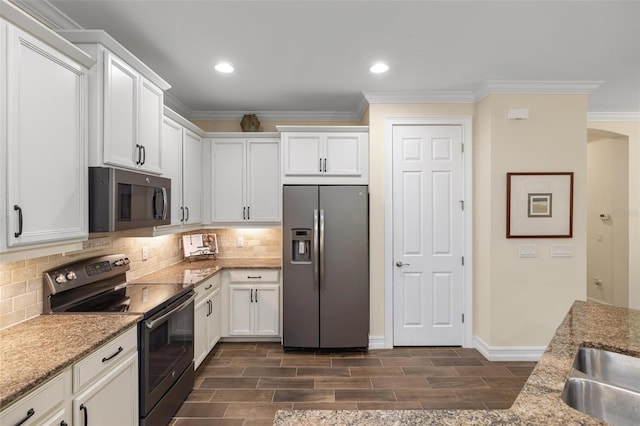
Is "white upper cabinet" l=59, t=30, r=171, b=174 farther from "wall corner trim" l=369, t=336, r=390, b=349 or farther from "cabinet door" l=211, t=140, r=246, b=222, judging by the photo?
"wall corner trim" l=369, t=336, r=390, b=349

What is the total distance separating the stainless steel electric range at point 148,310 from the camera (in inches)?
80.1

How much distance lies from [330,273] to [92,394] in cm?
231

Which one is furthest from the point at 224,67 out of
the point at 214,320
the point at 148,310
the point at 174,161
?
the point at 214,320

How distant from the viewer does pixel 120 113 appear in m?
2.16

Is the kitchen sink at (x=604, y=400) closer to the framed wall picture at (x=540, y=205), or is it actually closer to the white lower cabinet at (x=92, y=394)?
the white lower cabinet at (x=92, y=394)

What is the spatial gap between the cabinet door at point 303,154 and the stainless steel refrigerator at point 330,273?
0.22 metres

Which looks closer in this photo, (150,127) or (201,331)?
(150,127)

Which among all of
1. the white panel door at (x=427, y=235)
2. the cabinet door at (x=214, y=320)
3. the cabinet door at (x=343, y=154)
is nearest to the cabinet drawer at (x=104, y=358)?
the cabinet door at (x=214, y=320)

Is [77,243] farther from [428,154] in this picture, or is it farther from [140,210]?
[428,154]

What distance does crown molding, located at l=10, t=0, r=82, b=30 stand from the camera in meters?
1.92

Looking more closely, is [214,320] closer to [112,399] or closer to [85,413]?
[112,399]

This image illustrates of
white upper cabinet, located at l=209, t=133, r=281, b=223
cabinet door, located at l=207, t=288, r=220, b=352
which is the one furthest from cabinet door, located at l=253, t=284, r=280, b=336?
white upper cabinet, located at l=209, t=133, r=281, b=223

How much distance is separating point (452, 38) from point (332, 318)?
2768 millimetres

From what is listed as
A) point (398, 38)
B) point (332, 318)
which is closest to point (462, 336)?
point (332, 318)
